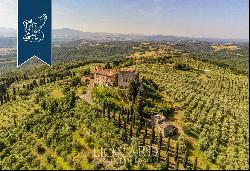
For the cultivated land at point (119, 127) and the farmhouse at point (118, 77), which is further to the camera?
the farmhouse at point (118, 77)

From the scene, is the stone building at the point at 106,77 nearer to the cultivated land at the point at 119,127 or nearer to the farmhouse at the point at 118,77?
the farmhouse at the point at 118,77

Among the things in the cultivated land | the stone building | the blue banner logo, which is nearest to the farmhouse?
the stone building

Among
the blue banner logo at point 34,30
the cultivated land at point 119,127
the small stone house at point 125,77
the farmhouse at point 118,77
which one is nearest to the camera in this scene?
the blue banner logo at point 34,30

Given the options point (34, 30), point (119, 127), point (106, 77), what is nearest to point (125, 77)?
point (106, 77)

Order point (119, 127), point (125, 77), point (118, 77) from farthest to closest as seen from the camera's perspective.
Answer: point (118, 77)
point (125, 77)
point (119, 127)

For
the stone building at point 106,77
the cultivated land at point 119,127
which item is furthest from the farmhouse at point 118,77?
the cultivated land at point 119,127

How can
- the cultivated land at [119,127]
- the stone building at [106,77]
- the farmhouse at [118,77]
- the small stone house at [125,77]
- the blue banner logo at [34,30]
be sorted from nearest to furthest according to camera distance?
the blue banner logo at [34,30], the cultivated land at [119,127], the small stone house at [125,77], the farmhouse at [118,77], the stone building at [106,77]

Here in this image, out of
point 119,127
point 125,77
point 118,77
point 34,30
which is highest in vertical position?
point 34,30

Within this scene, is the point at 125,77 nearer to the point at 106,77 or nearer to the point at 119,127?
the point at 106,77

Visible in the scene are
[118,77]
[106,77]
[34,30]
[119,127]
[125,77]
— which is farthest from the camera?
[106,77]

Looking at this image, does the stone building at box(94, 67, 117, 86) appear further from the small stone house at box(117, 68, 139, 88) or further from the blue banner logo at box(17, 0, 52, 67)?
the blue banner logo at box(17, 0, 52, 67)
